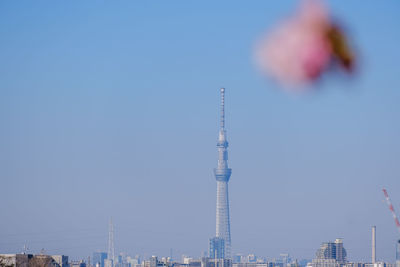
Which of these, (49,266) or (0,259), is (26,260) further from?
(0,259)

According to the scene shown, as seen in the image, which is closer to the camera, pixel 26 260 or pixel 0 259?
pixel 0 259

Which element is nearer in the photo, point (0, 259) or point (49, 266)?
point (0, 259)

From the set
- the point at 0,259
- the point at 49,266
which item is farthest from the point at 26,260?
the point at 0,259
